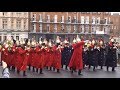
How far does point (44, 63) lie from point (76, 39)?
1304mm

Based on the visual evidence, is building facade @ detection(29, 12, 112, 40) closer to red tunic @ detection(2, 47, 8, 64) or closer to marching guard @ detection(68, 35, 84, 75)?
marching guard @ detection(68, 35, 84, 75)

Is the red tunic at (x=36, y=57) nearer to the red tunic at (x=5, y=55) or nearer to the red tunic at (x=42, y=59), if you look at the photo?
the red tunic at (x=42, y=59)

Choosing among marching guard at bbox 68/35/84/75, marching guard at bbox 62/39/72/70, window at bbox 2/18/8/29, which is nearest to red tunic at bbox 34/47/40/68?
marching guard at bbox 62/39/72/70

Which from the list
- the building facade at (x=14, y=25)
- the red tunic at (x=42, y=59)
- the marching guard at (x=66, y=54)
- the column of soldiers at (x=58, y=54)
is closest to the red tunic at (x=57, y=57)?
the column of soldiers at (x=58, y=54)

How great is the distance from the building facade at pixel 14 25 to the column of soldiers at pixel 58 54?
25 centimetres

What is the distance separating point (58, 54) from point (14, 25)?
4.96 feet

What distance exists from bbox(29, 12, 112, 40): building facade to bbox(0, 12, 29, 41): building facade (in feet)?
0.66

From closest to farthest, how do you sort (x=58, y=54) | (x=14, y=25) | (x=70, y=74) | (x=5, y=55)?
(x=70, y=74) < (x=14, y=25) < (x=5, y=55) < (x=58, y=54)

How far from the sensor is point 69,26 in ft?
51.4

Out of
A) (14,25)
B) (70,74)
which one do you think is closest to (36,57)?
(14,25)

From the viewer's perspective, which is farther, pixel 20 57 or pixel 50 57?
pixel 50 57

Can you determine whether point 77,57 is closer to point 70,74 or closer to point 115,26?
point 70,74

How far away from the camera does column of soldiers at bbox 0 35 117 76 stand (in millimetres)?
15203
